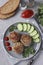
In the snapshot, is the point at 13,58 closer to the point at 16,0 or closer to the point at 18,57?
the point at 18,57

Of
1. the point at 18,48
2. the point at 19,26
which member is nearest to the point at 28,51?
the point at 18,48

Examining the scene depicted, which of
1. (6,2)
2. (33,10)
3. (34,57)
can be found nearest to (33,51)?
(34,57)

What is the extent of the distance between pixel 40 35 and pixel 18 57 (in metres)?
0.18

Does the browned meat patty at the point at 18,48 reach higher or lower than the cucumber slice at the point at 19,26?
lower

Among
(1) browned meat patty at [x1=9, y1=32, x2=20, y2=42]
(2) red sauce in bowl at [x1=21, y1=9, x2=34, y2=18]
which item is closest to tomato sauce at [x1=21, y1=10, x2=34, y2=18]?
(2) red sauce in bowl at [x1=21, y1=9, x2=34, y2=18]

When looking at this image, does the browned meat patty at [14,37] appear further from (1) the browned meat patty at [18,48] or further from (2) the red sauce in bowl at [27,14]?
(2) the red sauce in bowl at [27,14]

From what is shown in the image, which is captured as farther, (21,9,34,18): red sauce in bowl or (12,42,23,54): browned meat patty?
(21,9,34,18): red sauce in bowl

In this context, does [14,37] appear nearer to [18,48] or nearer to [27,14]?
[18,48]

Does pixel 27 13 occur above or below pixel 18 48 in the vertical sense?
above

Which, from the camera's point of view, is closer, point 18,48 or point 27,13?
point 18,48

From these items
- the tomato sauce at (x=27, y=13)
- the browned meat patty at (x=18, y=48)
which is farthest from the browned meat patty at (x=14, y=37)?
the tomato sauce at (x=27, y=13)

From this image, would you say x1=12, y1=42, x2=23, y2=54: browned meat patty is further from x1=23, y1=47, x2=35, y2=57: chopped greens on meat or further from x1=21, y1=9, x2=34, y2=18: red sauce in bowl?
x1=21, y1=9, x2=34, y2=18: red sauce in bowl

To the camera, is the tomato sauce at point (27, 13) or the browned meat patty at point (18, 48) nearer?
the browned meat patty at point (18, 48)

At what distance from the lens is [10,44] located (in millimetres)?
1436
